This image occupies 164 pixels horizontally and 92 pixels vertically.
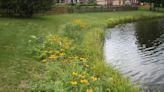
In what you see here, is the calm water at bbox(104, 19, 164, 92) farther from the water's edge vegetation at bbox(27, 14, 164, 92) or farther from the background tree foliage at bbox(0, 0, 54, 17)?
the background tree foliage at bbox(0, 0, 54, 17)

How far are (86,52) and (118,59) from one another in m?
4.70

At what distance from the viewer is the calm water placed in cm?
1607

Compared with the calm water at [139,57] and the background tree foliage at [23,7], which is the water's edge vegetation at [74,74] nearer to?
the calm water at [139,57]

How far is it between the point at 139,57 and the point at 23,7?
2005 centimetres

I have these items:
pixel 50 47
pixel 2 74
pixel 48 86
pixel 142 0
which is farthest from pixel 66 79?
pixel 142 0

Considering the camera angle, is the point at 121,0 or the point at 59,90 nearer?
the point at 59,90

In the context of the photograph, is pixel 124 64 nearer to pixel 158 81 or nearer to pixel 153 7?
pixel 158 81

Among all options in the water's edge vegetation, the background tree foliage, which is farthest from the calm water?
the background tree foliage

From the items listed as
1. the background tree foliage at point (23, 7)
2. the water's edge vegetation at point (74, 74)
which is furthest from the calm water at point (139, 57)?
the background tree foliage at point (23, 7)

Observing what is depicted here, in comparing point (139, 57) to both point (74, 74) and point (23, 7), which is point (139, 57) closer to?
point (74, 74)

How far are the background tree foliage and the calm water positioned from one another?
9.90 meters

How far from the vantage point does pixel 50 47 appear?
53.6 feet

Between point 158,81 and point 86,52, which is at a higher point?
point 86,52

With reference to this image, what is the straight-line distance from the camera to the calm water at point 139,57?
16.1 meters
